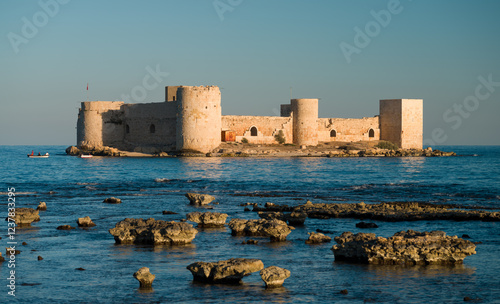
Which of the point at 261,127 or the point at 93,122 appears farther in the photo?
the point at 261,127

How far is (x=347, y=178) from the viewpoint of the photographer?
34.4 metres

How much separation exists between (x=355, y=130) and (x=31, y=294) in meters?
56.6

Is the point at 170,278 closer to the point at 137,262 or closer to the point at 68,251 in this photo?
the point at 137,262

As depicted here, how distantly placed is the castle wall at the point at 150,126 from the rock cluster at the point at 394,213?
125ft

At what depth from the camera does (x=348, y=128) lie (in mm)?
64188

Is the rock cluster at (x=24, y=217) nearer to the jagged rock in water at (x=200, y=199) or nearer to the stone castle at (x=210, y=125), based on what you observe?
the jagged rock in water at (x=200, y=199)

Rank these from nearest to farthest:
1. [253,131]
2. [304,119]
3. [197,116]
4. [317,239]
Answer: [317,239] < [197,116] < [304,119] < [253,131]

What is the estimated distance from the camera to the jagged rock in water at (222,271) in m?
10.4

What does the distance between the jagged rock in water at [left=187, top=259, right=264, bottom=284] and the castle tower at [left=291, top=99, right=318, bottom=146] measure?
161ft

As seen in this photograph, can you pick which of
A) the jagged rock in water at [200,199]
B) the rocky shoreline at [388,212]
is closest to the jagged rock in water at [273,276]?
the rocky shoreline at [388,212]

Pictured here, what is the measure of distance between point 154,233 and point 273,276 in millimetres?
4187

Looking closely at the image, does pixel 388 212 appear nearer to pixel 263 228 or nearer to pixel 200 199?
pixel 263 228

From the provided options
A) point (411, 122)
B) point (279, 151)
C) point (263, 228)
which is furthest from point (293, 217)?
point (411, 122)

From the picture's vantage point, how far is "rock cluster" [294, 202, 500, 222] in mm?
17156
